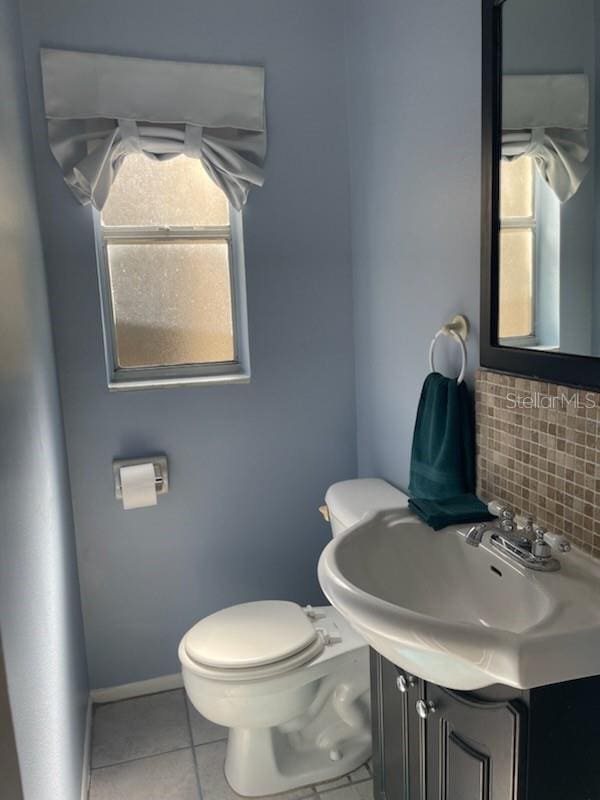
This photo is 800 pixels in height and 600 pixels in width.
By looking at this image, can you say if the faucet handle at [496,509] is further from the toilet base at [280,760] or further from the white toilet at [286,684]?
the toilet base at [280,760]

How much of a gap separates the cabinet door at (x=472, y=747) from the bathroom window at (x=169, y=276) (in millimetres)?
1359

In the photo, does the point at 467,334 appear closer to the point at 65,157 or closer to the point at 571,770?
the point at 571,770

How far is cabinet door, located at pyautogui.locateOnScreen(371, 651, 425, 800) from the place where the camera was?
1286 millimetres

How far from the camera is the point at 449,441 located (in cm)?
154

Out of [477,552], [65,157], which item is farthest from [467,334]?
[65,157]

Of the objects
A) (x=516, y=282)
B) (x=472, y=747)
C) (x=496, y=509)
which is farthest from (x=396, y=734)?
(x=516, y=282)

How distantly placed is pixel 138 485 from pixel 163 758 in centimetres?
90

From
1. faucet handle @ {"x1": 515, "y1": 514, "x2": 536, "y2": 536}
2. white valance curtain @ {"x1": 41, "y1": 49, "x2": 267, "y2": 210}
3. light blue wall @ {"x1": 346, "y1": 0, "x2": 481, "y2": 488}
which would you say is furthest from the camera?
white valance curtain @ {"x1": 41, "y1": 49, "x2": 267, "y2": 210}

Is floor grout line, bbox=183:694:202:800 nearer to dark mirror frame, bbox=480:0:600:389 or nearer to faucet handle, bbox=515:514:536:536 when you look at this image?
faucet handle, bbox=515:514:536:536

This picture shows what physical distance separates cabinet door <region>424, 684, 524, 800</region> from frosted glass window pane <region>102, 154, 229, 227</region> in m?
1.72

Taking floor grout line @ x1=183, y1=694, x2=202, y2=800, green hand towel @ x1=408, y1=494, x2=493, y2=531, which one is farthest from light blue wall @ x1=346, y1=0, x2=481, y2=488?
floor grout line @ x1=183, y1=694, x2=202, y2=800

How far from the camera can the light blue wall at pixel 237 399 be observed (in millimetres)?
2037

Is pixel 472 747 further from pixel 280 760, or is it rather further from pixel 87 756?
pixel 87 756

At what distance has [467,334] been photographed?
156cm
